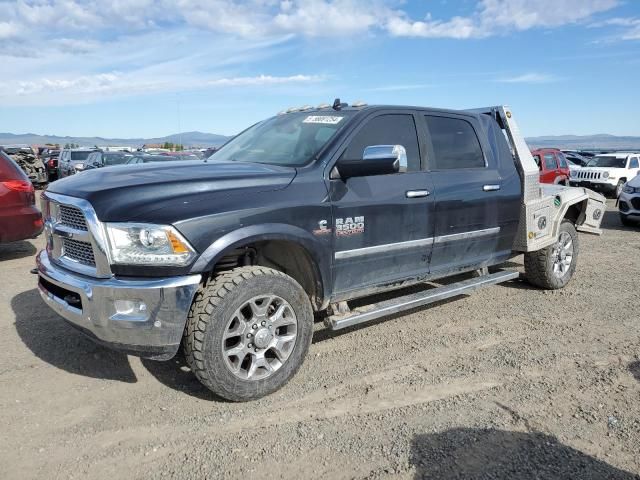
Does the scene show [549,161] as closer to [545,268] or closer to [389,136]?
[545,268]

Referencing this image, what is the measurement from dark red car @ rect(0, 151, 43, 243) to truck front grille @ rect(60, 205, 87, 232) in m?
4.05

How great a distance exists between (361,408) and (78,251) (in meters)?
2.05

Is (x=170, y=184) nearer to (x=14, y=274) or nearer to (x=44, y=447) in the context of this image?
(x=44, y=447)

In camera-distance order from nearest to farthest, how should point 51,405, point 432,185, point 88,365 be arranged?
point 51,405
point 88,365
point 432,185

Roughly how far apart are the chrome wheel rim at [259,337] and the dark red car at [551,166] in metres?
14.7

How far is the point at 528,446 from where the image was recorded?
9.64ft

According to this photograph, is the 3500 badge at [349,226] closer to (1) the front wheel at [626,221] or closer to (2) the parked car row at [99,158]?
(1) the front wheel at [626,221]

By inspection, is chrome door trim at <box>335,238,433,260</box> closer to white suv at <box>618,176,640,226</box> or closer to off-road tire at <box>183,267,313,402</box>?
off-road tire at <box>183,267,313,402</box>

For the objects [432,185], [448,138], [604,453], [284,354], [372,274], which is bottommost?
[604,453]

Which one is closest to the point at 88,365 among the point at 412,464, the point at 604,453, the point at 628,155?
the point at 412,464

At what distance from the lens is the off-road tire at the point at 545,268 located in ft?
19.3

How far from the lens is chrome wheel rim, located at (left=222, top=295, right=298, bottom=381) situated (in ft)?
10.8

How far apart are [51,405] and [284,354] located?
4.94 ft

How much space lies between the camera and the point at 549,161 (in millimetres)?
16938
